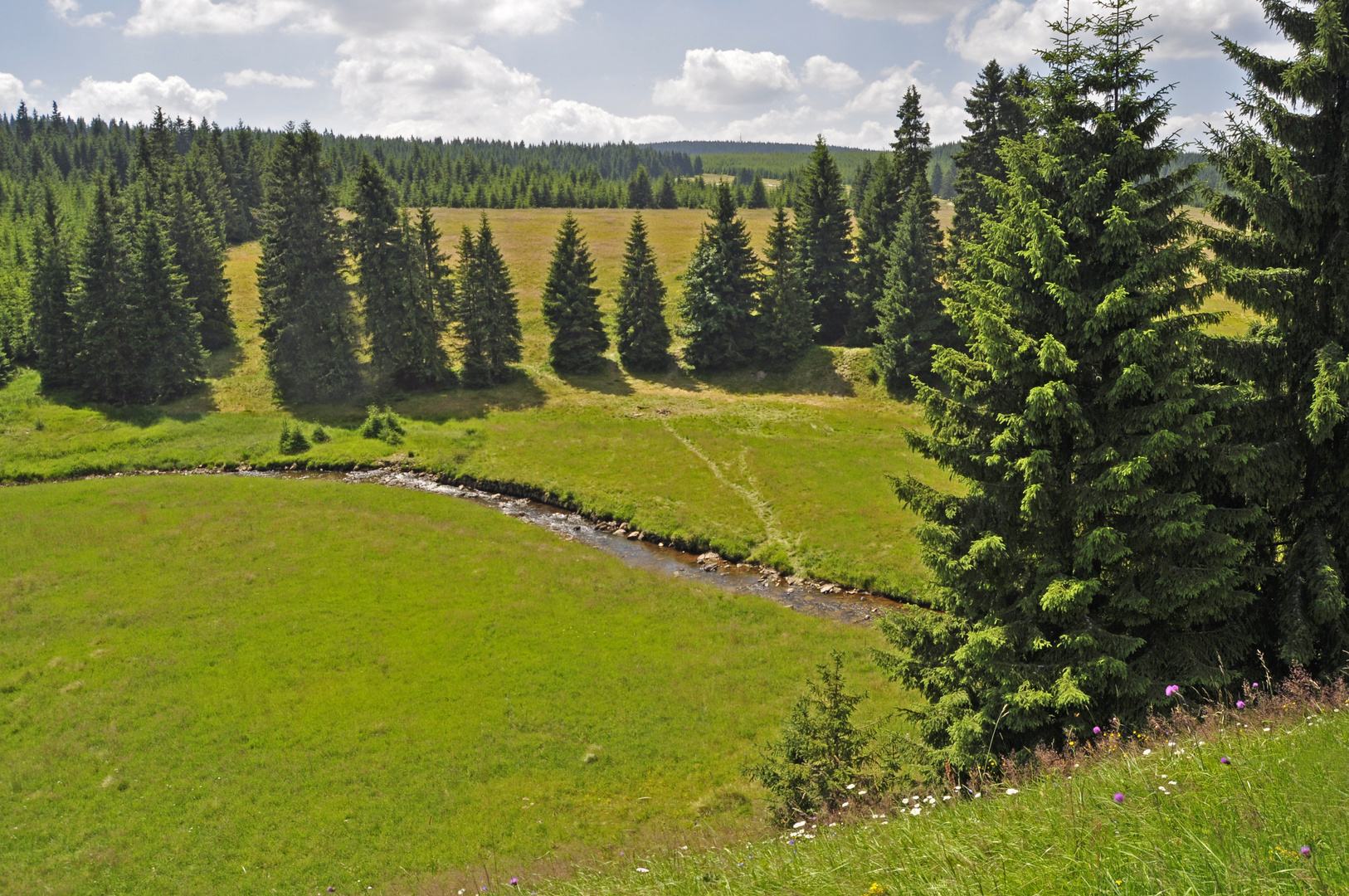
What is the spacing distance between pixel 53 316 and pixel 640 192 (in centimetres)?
11825

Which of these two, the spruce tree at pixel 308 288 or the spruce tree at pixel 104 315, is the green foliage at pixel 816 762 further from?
the spruce tree at pixel 104 315

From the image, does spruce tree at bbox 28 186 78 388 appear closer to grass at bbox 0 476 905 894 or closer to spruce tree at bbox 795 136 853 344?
grass at bbox 0 476 905 894

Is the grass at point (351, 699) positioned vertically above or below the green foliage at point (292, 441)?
below

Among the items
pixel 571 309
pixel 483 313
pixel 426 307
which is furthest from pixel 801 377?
pixel 426 307

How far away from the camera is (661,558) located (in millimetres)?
36281

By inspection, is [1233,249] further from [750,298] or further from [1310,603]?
[750,298]

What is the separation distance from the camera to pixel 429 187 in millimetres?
154500

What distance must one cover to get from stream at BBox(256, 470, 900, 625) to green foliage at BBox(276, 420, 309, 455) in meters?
2.93

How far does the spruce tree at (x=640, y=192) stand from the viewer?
513 ft

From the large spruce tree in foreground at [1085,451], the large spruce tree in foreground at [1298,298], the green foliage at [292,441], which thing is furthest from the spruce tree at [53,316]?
the large spruce tree in foreground at [1298,298]

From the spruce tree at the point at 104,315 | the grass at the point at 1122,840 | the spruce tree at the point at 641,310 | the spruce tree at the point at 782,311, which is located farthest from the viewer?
the spruce tree at the point at 641,310

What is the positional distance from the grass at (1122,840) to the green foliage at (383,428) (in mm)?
47068

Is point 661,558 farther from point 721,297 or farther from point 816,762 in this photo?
point 721,297

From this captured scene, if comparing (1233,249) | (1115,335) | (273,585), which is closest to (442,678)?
(273,585)
